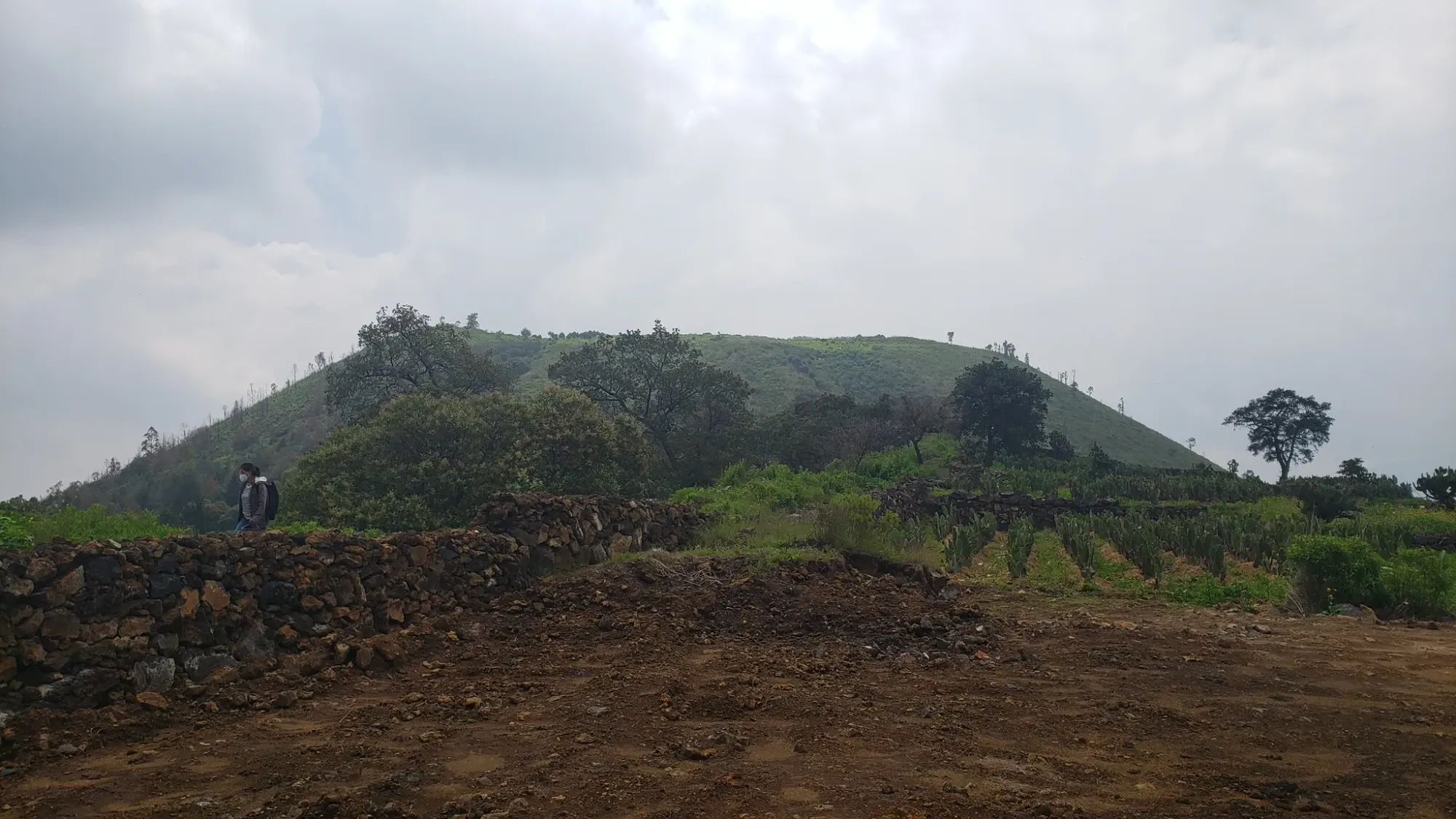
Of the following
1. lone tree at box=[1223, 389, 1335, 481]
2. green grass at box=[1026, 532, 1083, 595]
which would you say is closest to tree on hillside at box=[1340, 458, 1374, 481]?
lone tree at box=[1223, 389, 1335, 481]

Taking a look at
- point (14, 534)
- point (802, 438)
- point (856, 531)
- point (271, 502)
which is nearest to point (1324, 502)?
point (802, 438)

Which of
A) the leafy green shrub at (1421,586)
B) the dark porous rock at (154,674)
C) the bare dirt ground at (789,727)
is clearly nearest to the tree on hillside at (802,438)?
the leafy green shrub at (1421,586)

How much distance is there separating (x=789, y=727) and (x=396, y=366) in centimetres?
2481

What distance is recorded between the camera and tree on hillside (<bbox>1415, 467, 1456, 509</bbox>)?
87.4 feet

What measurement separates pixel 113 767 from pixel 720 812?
3616mm

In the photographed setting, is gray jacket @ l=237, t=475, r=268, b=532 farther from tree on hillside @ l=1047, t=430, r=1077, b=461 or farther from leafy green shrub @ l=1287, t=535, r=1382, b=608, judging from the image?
tree on hillside @ l=1047, t=430, r=1077, b=461

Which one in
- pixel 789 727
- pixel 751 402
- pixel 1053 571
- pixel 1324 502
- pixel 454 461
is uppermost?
pixel 751 402

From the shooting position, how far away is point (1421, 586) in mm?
10477

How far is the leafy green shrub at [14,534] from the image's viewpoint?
283 inches

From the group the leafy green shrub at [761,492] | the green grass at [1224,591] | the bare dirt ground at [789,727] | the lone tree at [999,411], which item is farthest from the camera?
the lone tree at [999,411]

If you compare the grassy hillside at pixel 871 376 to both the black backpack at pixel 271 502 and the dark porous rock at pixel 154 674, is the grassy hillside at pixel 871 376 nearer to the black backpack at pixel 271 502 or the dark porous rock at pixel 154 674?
the black backpack at pixel 271 502

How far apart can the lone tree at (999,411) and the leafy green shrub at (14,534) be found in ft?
118

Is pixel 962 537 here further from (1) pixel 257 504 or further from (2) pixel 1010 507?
(1) pixel 257 504

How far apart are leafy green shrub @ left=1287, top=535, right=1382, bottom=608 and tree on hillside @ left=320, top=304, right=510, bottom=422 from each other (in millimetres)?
22328
